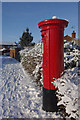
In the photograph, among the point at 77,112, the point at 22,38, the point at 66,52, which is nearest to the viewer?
the point at 77,112

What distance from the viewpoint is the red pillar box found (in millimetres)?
2600

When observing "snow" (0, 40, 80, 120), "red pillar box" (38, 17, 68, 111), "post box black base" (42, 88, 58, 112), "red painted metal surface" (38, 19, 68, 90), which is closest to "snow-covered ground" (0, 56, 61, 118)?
"snow" (0, 40, 80, 120)

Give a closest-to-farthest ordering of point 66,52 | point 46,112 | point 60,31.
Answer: point 60,31, point 46,112, point 66,52

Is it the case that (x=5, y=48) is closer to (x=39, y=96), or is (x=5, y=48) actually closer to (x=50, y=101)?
(x=39, y=96)

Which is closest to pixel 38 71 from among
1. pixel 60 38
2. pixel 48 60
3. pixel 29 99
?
pixel 29 99

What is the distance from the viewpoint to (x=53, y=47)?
104 inches

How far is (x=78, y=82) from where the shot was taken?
2.46 metres

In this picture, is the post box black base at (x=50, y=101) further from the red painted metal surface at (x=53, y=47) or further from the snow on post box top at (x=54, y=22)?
the snow on post box top at (x=54, y=22)

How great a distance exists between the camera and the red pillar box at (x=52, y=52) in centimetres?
260

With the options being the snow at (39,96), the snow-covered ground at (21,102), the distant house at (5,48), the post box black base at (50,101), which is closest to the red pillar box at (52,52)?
the post box black base at (50,101)

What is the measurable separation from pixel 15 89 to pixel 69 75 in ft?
7.87

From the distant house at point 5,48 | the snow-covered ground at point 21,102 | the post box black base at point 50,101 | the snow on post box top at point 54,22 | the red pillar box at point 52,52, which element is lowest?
the snow-covered ground at point 21,102

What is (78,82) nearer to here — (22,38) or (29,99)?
(29,99)

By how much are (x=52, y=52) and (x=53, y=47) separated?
12cm
